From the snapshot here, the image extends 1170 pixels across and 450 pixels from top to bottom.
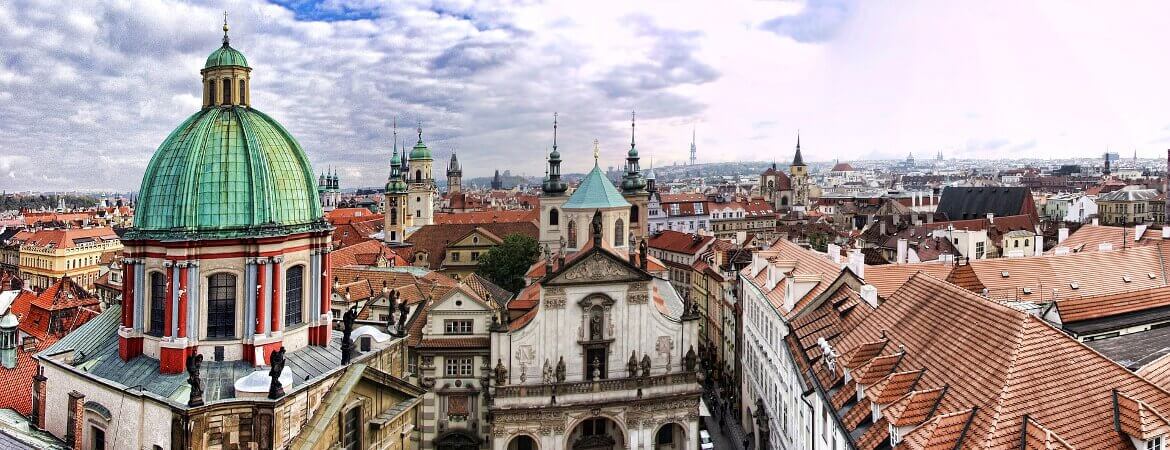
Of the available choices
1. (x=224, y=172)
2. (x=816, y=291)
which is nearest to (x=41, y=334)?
(x=224, y=172)

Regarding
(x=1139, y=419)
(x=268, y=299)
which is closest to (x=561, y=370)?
(x=268, y=299)

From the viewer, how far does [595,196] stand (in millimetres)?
69250

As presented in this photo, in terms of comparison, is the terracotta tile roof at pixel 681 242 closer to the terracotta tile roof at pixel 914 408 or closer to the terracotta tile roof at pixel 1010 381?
the terracotta tile roof at pixel 1010 381

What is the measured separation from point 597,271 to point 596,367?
5453mm

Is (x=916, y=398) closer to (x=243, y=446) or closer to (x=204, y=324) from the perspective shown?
(x=243, y=446)

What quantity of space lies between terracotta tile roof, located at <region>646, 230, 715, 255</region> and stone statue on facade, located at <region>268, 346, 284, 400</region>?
61366mm

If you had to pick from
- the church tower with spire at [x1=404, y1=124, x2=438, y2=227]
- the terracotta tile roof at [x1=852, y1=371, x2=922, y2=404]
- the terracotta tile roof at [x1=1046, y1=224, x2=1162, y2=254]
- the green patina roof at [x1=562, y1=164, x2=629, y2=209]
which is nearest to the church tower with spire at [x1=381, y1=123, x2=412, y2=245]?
the church tower with spire at [x1=404, y1=124, x2=438, y2=227]

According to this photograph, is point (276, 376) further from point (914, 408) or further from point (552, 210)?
point (552, 210)

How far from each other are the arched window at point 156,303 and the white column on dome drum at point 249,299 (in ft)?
10.0

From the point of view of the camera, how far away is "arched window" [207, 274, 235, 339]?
29.1 m

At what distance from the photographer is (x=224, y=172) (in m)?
29.4

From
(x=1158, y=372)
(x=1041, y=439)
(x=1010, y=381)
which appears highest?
(x=1010, y=381)

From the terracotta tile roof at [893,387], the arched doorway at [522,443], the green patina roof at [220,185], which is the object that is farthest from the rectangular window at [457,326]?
the terracotta tile roof at [893,387]

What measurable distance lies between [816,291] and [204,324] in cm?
2984
